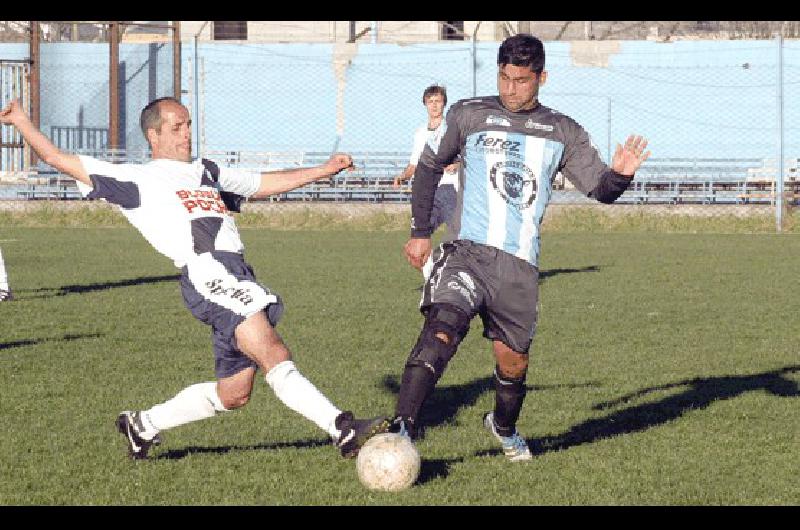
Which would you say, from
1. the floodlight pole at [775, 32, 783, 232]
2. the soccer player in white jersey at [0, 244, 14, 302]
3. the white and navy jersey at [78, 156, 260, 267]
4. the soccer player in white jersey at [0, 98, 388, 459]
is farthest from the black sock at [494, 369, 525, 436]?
the floodlight pole at [775, 32, 783, 232]

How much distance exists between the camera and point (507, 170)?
6512mm

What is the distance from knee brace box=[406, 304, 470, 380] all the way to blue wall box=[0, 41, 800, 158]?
2614cm

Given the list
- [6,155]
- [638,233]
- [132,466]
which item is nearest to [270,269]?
[638,233]

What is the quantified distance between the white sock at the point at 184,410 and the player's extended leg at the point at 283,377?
44 cm

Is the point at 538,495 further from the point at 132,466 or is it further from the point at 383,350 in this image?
the point at 383,350

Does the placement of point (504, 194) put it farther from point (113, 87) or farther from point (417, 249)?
point (113, 87)

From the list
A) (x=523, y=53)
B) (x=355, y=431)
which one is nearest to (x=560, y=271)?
(x=523, y=53)

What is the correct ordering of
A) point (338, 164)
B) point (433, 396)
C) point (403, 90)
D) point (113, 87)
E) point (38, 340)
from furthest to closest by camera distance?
point (403, 90) → point (113, 87) → point (38, 340) → point (433, 396) → point (338, 164)

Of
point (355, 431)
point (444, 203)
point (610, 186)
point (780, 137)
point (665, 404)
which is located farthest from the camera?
point (780, 137)

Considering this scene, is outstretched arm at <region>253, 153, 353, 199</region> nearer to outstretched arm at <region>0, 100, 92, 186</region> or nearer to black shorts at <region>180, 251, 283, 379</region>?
black shorts at <region>180, 251, 283, 379</region>

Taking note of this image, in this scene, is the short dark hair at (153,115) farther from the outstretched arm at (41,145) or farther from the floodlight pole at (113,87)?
the floodlight pole at (113,87)

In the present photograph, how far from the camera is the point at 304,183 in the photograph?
23.0 feet

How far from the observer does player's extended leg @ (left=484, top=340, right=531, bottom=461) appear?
6688mm

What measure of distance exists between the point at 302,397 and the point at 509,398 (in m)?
1.08
